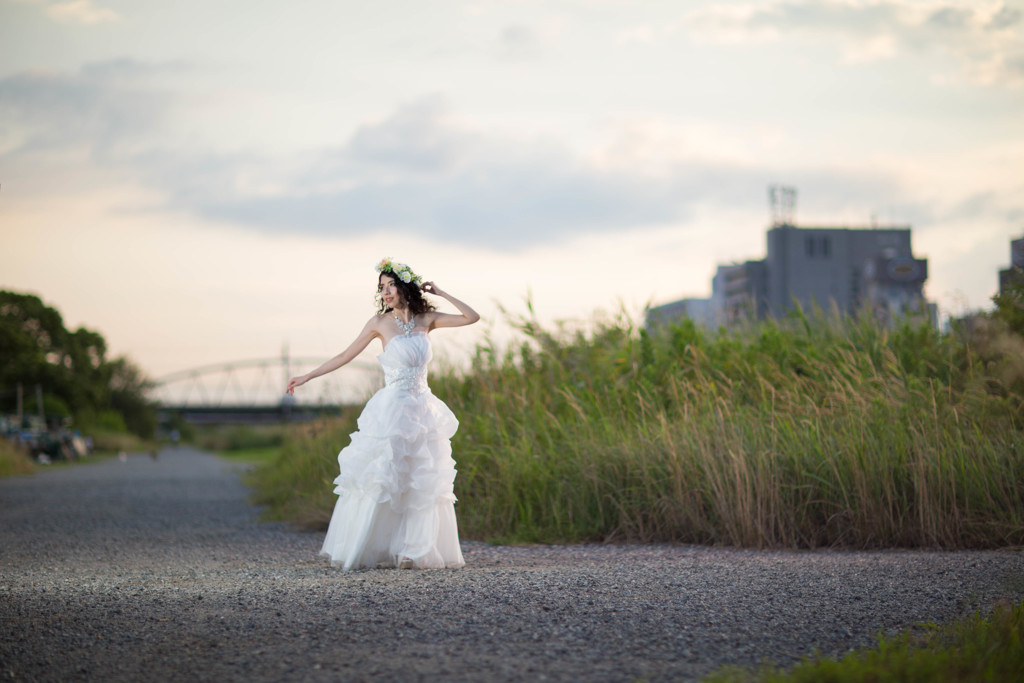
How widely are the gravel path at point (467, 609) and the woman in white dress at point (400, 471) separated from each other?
9.3 inches

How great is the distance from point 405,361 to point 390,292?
0.54 meters

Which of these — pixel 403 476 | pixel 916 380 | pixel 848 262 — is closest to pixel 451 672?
pixel 403 476

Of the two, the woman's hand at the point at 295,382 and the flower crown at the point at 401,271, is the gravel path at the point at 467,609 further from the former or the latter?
the flower crown at the point at 401,271

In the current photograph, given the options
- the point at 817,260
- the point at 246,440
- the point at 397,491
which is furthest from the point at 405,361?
the point at 817,260

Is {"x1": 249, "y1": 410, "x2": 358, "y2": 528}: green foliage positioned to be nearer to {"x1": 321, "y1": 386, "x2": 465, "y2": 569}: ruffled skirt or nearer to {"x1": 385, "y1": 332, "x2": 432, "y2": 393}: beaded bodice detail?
{"x1": 321, "y1": 386, "x2": 465, "y2": 569}: ruffled skirt

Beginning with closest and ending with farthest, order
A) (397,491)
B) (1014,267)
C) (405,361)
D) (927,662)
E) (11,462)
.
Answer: (927,662), (397,491), (405,361), (1014,267), (11,462)

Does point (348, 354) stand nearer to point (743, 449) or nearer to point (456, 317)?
point (456, 317)

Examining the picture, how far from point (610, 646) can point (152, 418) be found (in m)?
56.4

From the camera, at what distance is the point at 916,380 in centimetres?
940

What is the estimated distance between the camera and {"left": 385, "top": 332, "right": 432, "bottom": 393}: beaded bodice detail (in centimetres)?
645

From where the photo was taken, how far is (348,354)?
6.64 m

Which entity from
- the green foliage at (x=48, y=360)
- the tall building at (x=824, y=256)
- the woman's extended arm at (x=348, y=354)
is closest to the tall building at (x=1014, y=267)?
the woman's extended arm at (x=348, y=354)

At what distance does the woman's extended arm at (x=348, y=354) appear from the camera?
666 cm

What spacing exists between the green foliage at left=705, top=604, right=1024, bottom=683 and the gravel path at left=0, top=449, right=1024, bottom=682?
23 centimetres
